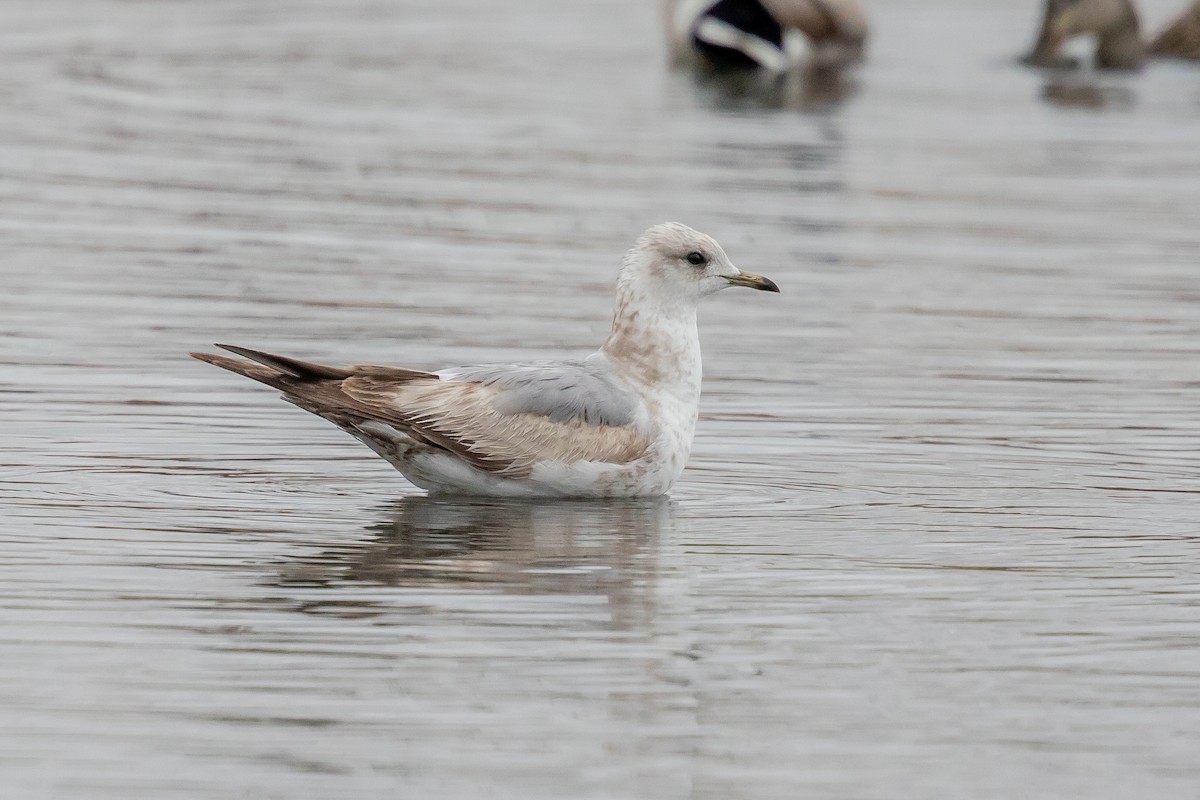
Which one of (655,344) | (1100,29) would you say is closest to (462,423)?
(655,344)

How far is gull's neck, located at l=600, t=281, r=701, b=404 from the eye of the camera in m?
9.47

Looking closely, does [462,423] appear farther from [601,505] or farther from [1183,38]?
[1183,38]

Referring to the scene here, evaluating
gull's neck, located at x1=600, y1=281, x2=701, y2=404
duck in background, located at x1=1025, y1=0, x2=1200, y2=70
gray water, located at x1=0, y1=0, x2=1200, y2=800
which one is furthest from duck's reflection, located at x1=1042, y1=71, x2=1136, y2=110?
gull's neck, located at x1=600, y1=281, x2=701, y2=404

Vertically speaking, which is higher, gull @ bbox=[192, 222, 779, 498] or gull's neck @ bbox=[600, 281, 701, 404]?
gull's neck @ bbox=[600, 281, 701, 404]

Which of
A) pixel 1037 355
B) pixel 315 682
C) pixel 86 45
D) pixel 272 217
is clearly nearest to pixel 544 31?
pixel 86 45

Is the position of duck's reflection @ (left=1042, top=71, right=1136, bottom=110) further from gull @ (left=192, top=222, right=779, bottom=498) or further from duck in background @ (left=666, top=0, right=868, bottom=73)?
gull @ (left=192, top=222, right=779, bottom=498)

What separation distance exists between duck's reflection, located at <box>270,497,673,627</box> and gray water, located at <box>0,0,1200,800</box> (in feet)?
0.09

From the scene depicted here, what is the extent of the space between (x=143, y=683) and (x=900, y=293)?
26.8 feet

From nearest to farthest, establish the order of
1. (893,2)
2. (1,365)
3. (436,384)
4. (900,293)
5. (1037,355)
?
(436,384) < (1,365) < (1037,355) < (900,293) < (893,2)

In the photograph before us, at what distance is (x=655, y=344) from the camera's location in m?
9.51

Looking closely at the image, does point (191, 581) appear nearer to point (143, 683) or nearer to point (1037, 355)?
point (143, 683)

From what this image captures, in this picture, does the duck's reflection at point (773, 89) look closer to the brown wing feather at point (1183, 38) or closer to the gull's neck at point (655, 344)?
the brown wing feather at point (1183, 38)

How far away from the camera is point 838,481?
9445mm

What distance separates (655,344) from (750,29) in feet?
52.0
